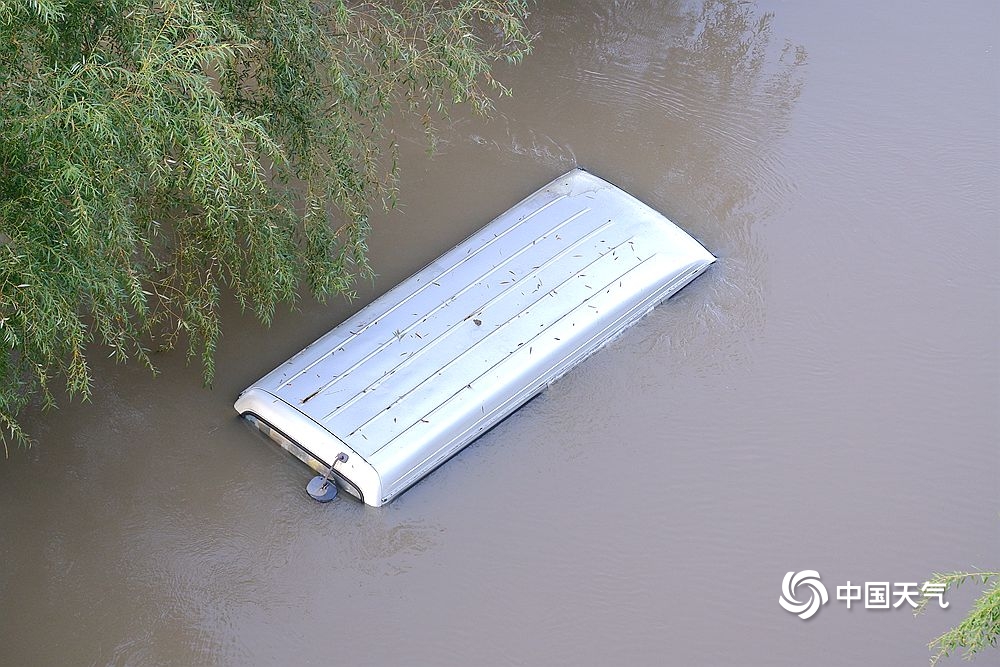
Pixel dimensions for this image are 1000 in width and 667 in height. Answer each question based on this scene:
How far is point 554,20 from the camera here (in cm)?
838

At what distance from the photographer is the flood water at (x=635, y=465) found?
518 centimetres

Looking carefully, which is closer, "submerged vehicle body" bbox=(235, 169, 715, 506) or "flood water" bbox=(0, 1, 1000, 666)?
"flood water" bbox=(0, 1, 1000, 666)

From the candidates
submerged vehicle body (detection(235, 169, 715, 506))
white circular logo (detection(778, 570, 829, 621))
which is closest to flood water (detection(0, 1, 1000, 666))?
white circular logo (detection(778, 570, 829, 621))

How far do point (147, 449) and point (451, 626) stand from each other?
1929 mm

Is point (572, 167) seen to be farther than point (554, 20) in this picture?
No

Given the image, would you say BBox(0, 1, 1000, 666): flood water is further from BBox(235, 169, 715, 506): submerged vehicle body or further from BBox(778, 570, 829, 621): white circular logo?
BBox(235, 169, 715, 506): submerged vehicle body

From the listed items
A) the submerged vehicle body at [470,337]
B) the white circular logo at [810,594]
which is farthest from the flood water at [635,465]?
the submerged vehicle body at [470,337]

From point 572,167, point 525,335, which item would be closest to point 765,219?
point 572,167

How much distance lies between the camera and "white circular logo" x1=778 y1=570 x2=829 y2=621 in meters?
5.25

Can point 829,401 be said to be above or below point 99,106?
below

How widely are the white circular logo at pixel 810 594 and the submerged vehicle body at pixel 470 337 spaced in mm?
1673

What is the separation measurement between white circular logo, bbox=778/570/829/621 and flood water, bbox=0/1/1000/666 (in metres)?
0.04

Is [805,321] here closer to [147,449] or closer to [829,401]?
[829,401]

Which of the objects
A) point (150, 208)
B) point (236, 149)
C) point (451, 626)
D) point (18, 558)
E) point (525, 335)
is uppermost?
point (236, 149)
